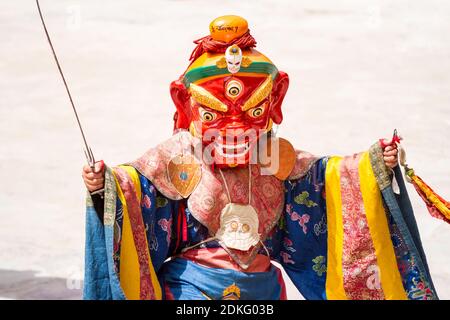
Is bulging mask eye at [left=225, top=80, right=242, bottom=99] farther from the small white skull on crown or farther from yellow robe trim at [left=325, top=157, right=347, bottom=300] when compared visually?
yellow robe trim at [left=325, top=157, right=347, bottom=300]

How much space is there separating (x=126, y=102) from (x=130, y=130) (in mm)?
675

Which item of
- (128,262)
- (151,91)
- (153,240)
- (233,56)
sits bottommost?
(128,262)

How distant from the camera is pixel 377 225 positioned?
566 cm

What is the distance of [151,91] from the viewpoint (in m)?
10.5

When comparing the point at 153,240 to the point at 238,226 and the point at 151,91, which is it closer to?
the point at 238,226

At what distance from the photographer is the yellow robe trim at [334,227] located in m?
5.73

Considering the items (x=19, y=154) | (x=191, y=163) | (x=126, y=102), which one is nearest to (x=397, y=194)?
(x=191, y=163)

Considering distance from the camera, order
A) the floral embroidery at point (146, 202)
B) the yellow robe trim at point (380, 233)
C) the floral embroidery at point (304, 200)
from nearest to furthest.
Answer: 1. the floral embroidery at point (146, 202)
2. the yellow robe trim at point (380, 233)
3. the floral embroidery at point (304, 200)

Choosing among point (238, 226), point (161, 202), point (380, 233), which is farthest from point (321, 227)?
point (161, 202)

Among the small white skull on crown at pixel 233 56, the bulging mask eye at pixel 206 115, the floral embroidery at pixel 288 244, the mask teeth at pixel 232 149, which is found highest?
the small white skull on crown at pixel 233 56

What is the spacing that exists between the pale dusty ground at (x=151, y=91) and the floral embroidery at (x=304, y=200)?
1.55 meters

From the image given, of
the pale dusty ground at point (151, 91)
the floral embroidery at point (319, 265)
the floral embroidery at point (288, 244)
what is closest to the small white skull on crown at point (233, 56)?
the floral embroidery at point (288, 244)

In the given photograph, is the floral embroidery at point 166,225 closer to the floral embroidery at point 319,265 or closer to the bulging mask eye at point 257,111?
the bulging mask eye at point 257,111

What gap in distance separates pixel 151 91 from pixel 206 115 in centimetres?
501
